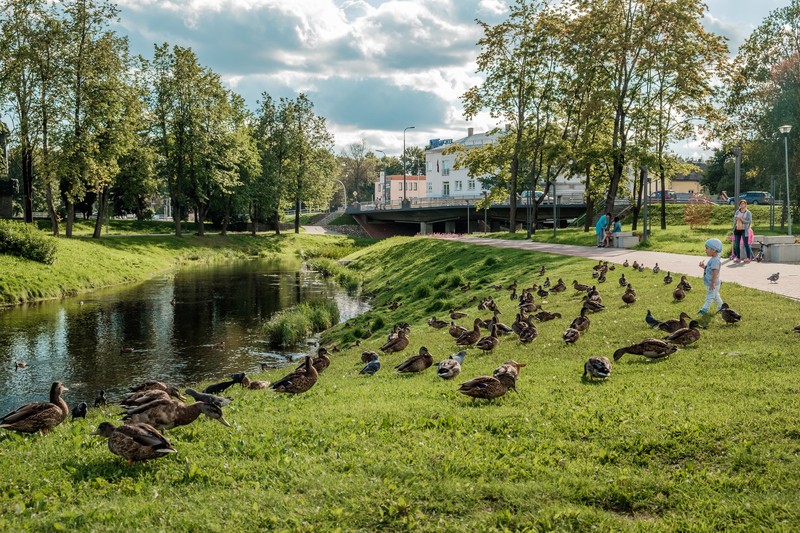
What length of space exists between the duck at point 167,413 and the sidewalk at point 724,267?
15.2 m

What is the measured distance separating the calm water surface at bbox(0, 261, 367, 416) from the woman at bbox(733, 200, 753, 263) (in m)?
18.0

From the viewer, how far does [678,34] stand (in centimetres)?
4484

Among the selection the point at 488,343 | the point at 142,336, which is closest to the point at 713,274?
the point at 488,343

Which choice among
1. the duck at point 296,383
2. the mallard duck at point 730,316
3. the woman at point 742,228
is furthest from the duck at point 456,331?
the woman at point 742,228

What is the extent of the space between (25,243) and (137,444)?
1531 inches

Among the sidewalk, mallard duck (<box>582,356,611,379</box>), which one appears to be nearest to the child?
the sidewalk

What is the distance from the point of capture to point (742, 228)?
28.4m

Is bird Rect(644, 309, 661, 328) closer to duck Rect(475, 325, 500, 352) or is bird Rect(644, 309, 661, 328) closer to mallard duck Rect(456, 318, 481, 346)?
duck Rect(475, 325, 500, 352)

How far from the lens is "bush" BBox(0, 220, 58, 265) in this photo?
136ft

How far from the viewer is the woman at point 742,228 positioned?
2788 cm

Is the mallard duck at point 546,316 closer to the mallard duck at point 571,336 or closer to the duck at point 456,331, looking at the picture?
the duck at point 456,331

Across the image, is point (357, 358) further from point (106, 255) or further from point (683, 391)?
point (106, 255)

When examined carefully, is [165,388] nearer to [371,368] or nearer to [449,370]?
[371,368]

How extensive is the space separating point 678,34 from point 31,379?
43.3 m
